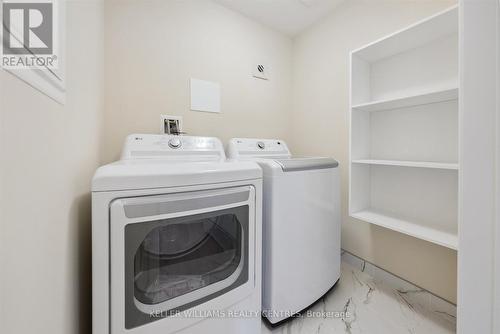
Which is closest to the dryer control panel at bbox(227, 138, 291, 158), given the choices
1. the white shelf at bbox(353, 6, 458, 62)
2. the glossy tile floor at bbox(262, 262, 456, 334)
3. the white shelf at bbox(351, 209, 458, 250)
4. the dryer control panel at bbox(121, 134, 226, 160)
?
the dryer control panel at bbox(121, 134, 226, 160)

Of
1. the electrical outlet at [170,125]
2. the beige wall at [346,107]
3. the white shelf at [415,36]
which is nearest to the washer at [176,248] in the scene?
the electrical outlet at [170,125]

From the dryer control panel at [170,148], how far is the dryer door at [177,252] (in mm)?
584

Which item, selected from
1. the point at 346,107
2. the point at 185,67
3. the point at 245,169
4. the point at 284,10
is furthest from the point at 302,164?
the point at 284,10

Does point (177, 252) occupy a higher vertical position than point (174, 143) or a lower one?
lower

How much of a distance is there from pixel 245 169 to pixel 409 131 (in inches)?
46.7

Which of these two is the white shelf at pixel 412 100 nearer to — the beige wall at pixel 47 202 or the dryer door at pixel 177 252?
the dryer door at pixel 177 252

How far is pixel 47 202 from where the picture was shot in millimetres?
469

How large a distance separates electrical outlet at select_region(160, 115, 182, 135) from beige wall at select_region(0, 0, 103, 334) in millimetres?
631

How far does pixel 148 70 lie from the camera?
4.66 ft

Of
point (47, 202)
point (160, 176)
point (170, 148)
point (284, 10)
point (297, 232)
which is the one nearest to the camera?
point (47, 202)

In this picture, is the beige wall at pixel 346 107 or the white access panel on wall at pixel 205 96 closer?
the beige wall at pixel 346 107

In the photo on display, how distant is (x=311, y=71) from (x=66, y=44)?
1.91m

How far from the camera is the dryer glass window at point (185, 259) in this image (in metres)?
0.69

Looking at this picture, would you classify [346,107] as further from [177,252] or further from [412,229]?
[177,252]
